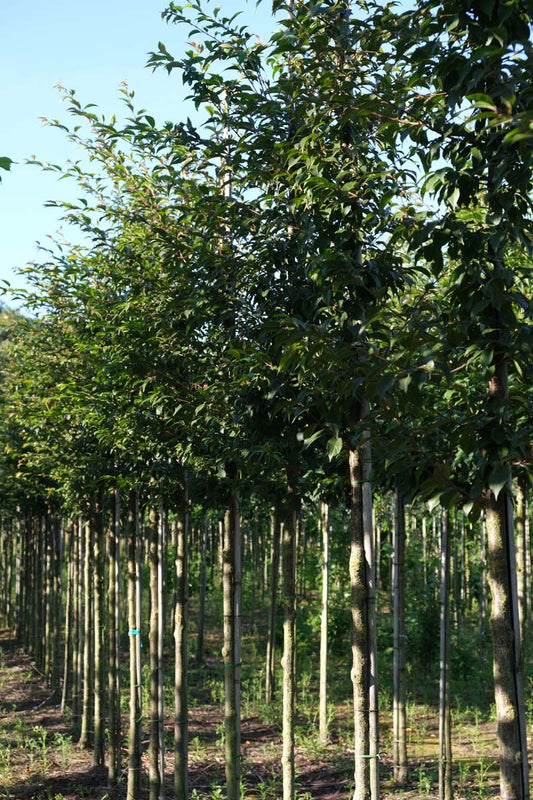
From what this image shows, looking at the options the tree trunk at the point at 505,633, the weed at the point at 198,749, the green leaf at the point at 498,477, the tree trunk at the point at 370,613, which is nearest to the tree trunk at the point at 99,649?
the weed at the point at 198,749

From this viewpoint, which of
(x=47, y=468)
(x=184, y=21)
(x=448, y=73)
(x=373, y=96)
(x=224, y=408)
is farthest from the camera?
(x=47, y=468)

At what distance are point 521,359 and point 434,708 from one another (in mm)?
13300

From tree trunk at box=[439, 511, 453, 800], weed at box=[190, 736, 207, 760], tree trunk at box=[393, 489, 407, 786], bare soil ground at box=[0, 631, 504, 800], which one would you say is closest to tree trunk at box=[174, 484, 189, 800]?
bare soil ground at box=[0, 631, 504, 800]

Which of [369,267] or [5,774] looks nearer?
[369,267]

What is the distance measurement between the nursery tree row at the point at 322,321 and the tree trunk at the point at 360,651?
15mm

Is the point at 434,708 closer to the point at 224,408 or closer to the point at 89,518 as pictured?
the point at 89,518

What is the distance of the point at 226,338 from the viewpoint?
20.3ft

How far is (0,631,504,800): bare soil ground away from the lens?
10383 millimetres

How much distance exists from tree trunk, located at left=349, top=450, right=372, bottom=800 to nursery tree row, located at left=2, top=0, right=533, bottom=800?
2 centimetres

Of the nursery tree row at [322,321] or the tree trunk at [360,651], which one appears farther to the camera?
the tree trunk at [360,651]

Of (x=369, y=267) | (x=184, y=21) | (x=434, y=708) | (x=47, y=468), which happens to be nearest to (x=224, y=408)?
(x=369, y=267)

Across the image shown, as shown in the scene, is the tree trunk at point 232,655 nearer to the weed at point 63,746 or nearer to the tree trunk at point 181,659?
the tree trunk at point 181,659

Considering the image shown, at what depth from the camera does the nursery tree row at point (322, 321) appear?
3225 mm

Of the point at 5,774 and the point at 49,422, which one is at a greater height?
the point at 49,422
